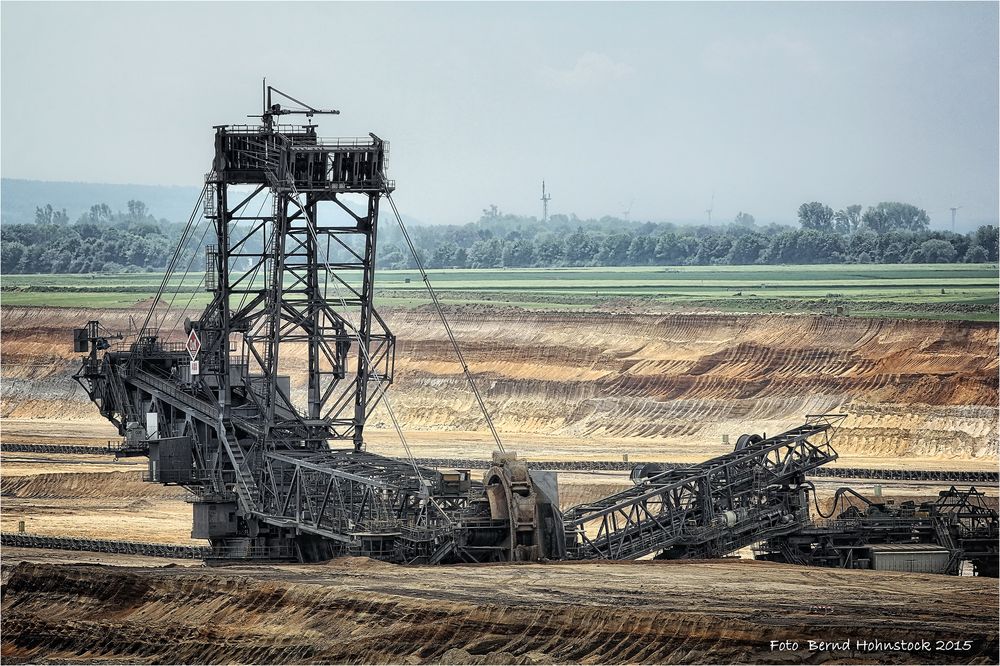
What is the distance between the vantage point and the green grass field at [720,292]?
13325 cm

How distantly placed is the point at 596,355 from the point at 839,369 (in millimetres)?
19727

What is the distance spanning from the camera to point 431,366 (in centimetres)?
→ 12494

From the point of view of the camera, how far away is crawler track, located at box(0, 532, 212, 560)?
2557 inches

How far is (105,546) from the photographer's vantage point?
66.8 meters

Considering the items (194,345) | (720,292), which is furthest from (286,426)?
(720,292)

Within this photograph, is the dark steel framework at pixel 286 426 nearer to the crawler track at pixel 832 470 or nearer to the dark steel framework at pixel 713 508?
the dark steel framework at pixel 713 508

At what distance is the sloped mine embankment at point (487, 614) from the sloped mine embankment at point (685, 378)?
46.4 meters

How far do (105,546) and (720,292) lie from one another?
99894mm

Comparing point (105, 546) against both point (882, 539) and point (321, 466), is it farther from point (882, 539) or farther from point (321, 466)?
point (882, 539)

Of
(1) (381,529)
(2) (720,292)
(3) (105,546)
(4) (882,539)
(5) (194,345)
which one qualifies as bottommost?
(3) (105,546)

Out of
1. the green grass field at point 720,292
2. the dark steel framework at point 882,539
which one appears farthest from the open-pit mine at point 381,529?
the green grass field at point 720,292

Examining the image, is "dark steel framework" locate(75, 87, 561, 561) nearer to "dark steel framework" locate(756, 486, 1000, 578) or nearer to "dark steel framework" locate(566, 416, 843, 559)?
"dark steel framework" locate(566, 416, 843, 559)

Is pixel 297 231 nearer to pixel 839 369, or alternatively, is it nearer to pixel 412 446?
pixel 412 446

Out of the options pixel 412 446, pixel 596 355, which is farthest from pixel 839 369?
pixel 412 446
